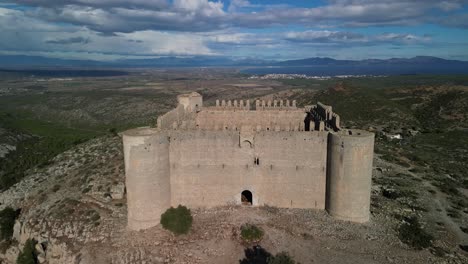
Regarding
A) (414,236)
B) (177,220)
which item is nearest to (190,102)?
(177,220)

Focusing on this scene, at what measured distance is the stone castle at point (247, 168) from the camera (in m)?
22.1

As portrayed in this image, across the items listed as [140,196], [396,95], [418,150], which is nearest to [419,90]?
[396,95]

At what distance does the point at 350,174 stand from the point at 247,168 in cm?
614

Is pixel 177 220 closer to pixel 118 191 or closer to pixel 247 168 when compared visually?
pixel 247 168

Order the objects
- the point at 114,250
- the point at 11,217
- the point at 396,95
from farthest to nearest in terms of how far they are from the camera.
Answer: the point at 396,95 < the point at 11,217 < the point at 114,250

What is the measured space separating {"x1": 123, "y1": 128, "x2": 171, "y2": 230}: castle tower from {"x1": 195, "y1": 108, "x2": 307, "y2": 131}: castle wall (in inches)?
281

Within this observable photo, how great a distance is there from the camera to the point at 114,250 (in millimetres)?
Answer: 21344

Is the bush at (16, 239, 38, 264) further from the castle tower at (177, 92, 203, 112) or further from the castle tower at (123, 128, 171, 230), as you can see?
the castle tower at (177, 92, 203, 112)

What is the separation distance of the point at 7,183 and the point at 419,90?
7486 centimetres

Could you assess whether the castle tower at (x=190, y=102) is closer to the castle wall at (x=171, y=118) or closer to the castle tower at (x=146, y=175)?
the castle wall at (x=171, y=118)

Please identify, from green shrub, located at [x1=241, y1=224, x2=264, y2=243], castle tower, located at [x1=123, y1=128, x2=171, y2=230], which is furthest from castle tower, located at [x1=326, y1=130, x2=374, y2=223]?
castle tower, located at [x1=123, y1=128, x2=171, y2=230]

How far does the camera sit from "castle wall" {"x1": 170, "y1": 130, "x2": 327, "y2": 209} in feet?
76.3

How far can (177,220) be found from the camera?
22.3m

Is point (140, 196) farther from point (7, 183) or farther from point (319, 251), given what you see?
point (7, 183)
